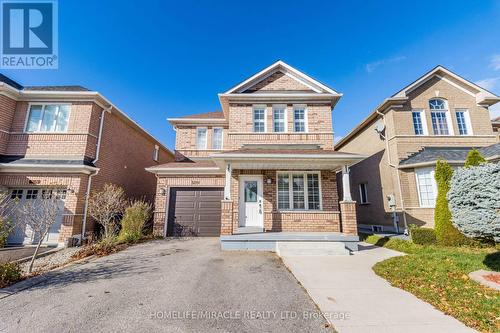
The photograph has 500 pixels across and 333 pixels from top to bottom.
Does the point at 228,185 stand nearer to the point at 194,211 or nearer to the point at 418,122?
the point at 194,211

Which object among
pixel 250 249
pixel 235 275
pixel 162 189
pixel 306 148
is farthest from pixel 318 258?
pixel 162 189

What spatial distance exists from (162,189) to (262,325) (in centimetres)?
953

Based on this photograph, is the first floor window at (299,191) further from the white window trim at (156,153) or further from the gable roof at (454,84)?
the white window trim at (156,153)

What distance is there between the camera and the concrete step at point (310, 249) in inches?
298

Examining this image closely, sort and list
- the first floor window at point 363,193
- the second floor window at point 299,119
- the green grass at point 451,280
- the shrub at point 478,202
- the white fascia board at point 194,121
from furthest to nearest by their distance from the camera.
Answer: the first floor window at point 363,193, the white fascia board at point 194,121, the second floor window at point 299,119, the shrub at point 478,202, the green grass at point 451,280

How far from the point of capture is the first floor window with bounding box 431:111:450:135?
12086mm

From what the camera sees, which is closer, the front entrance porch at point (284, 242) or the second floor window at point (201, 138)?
the front entrance porch at point (284, 242)

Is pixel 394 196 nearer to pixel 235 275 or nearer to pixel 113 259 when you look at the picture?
pixel 235 275

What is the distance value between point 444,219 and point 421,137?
5.39 meters

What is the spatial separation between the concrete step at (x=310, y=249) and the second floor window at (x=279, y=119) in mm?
5782

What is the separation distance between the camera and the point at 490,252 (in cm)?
684

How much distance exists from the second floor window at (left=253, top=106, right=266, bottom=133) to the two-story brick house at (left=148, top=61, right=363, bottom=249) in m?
0.05

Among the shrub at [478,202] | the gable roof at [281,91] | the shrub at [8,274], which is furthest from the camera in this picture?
the gable roof at [281,91]

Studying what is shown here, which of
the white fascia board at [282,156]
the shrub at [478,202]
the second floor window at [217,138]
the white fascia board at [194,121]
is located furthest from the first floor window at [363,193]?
the white fascia board at [194,121]
